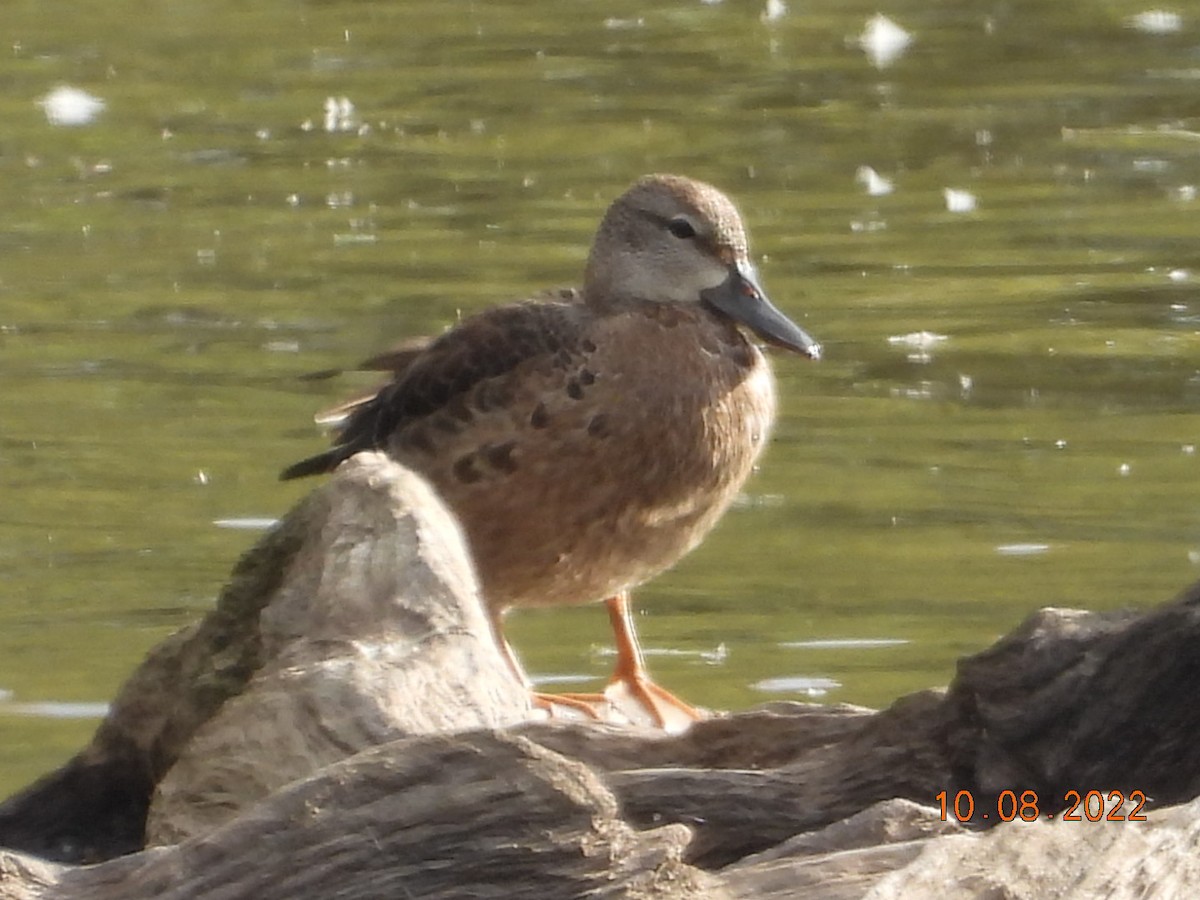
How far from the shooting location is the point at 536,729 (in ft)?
14.9

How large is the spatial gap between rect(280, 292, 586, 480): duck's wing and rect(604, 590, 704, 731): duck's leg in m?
0.58

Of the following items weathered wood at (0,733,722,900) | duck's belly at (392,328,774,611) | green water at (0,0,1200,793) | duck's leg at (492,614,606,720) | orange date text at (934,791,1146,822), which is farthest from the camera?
green water at (0,0,1200,793)

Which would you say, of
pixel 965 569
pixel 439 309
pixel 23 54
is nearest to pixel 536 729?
pixel 965 569

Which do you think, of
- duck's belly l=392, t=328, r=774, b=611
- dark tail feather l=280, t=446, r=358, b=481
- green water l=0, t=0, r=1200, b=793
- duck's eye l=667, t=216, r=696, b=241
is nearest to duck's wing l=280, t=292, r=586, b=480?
dark tail feather l=280, t=446, r=358, b=481

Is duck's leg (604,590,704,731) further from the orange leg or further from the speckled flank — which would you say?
the speckled flank

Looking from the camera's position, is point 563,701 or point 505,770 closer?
point 505,770

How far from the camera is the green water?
7.59 m

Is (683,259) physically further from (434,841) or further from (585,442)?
(434,841)

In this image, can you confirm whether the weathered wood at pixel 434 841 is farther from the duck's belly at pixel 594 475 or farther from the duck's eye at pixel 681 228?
the duck's eye at pixel 681 228

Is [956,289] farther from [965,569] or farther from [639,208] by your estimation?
[639,208]

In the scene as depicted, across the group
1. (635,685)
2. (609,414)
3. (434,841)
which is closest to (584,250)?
(635,685)

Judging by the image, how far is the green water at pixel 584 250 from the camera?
7590mm

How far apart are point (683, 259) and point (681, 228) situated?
69 millimetres

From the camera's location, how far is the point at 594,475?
6176 mm
